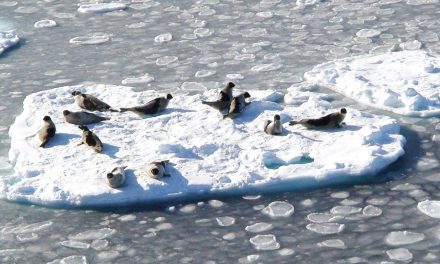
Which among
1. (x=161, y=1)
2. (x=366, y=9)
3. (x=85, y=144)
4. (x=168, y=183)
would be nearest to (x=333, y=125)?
(x=168, y=183)

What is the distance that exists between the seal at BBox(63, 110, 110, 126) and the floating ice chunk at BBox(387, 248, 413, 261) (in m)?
4.01

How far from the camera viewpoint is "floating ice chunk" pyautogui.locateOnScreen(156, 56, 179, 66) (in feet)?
41.1

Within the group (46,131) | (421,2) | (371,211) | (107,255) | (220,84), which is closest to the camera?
(107,255)

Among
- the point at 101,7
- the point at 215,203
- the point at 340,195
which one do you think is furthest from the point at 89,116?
the point at 101,7

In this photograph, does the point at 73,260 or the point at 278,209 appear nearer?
the point at 73,260

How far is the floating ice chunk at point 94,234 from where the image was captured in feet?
27.0

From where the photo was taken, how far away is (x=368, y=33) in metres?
13.0

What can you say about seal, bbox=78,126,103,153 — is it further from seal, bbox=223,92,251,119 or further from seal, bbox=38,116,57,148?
seal, bbox=223,92,251,119

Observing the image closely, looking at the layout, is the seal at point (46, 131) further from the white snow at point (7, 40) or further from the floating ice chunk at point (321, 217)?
the white snow at point (7, 40)

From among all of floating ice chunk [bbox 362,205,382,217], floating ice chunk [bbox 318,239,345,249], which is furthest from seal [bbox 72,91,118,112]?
floating ice chunk [bbox 318,239,345,249]

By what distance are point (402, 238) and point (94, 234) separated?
2.64 m

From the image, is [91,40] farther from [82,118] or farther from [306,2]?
[82,118]

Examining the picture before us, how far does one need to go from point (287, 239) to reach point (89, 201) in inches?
76.8

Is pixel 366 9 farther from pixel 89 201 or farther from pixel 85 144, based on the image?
pixel 89 201
